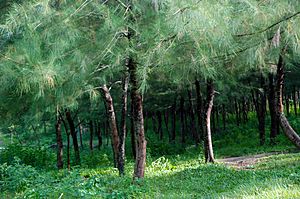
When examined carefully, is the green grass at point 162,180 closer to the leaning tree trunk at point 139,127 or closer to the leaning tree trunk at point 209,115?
the leaning tree trunk at point 139,127

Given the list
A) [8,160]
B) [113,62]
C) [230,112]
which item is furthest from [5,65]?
[230,112]

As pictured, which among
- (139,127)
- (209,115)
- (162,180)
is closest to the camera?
(139,127)

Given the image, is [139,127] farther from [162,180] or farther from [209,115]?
[209,115]

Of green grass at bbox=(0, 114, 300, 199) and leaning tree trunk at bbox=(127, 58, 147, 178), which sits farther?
leaning tree trunk at bbox=(127, 58, 147, 178)

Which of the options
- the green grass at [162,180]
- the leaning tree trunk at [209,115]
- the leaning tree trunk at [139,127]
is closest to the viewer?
the green grass at [162,180]

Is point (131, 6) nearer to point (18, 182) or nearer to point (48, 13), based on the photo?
point (48, 13)

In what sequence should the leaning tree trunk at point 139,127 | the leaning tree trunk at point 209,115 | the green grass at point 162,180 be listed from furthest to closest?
the leaning tree trunk at point 209,115
the leaning tree trunk at point 139,127
the green grass at point 162,180

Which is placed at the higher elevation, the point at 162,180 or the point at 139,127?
the point at 139,127

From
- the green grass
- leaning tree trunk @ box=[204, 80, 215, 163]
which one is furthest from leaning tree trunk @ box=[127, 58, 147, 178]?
leaning tree trunk @ box=[204, 80, 215, 163]

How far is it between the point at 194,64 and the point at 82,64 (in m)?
1.81

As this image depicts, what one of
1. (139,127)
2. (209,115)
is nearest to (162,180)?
(139,127)

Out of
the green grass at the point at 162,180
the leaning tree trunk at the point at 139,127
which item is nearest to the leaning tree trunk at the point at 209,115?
the green grass at the point at 162,180

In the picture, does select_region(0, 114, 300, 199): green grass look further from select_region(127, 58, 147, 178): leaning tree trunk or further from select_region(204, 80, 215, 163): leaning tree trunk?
select_region(204, 80, 215, 163): leaning tree trunk

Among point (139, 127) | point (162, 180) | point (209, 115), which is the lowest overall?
point (162, 180)
